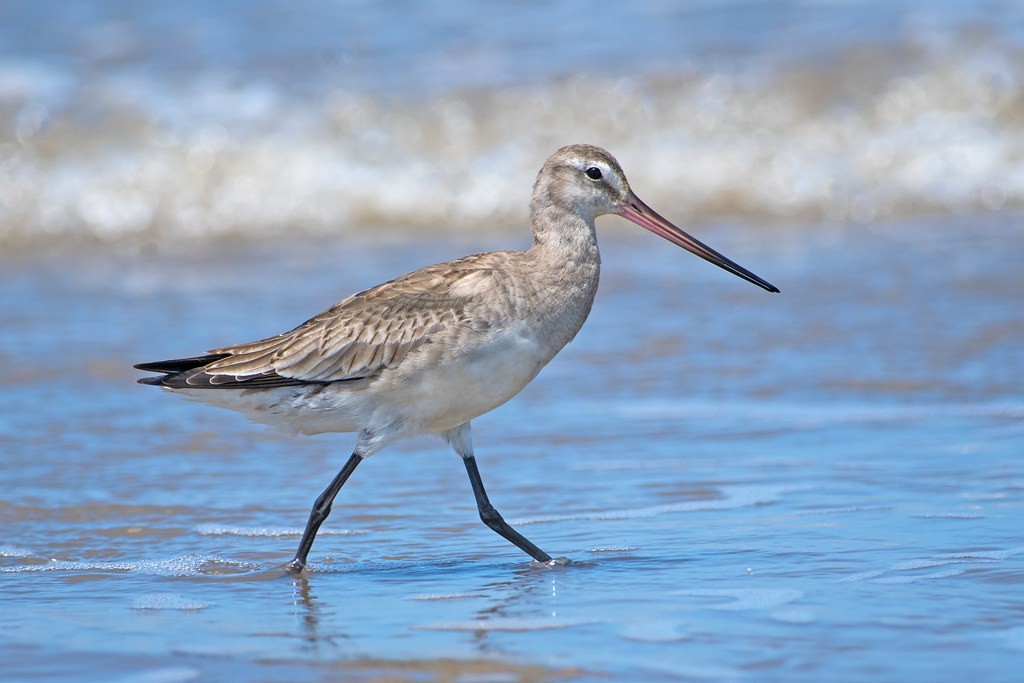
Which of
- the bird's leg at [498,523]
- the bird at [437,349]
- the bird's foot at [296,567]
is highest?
the bird at [437,349]

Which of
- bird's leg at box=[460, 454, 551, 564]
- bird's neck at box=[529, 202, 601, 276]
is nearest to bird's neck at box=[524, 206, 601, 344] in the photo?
bird's neck at box=[529, 202, 601, 276]

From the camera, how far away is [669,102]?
15.5 meters

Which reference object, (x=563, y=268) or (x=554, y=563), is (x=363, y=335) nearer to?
(x=563, y=268)

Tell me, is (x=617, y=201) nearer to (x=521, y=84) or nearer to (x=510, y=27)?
(x=521, y=84)

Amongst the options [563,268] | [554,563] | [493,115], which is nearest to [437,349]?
[563,268]

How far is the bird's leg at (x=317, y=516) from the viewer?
587 cm

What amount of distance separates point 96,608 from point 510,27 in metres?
12.9

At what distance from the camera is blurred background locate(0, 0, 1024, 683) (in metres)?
5.05

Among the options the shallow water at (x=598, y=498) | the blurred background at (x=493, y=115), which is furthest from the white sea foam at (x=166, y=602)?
the blurred background at (x=493, y=115)

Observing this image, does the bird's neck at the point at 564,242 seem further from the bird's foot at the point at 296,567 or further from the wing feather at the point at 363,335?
the bird's foot at the point at 296,567

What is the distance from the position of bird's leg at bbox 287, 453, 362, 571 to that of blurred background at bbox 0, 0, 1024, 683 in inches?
4.6

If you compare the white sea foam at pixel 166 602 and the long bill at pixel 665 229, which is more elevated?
the long bill at pixel 665 229

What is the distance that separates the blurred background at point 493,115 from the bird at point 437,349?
24.5 feet

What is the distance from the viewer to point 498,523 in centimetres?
600
